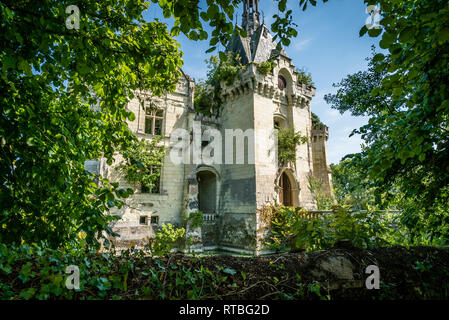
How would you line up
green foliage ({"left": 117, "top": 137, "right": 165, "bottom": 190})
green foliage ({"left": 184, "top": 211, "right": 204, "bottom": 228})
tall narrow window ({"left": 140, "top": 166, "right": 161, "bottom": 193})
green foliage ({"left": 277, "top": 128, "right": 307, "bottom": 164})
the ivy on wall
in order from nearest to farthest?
green foliage ({"left": 117, "top": 137, "right": 165, "bottom": 190}), tall narrow window ({"left": 140, "top": 166, "right": 161, "bottom": 193}), green foliage ({"left": 184, "top": 211, "right": 204, "bottom": 228}), the ivy on wall, green foliage ({"left": 277, "top": 128, "right": 307, "bottom": 164})

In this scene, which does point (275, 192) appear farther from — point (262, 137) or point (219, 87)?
point (219, 87)

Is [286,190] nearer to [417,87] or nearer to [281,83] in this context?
[281,83]

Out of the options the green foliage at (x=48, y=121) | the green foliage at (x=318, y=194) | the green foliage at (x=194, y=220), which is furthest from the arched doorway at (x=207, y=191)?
the green foliage at (x=48, y=121)

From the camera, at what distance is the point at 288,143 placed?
15.9 metres

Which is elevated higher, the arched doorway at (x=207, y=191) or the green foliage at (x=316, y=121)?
the green foliage at (x=316, y=121)

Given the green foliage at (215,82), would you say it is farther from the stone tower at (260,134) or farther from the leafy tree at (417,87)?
the leafy tree at (417,87)

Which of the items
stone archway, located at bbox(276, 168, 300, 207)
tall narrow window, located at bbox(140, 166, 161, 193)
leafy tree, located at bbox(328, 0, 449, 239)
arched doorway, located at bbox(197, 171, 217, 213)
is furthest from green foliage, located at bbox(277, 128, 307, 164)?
leafy tree, located at bbox(328, 0, 449, 239)

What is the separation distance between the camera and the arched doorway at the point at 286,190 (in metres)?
16.5

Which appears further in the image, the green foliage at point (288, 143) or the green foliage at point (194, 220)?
the green foliage at point (288, 143)

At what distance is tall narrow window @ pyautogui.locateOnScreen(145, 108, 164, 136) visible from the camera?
14.9 meters

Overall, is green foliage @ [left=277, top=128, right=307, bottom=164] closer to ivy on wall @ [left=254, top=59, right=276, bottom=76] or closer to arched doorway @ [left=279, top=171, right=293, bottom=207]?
arched doorway @ [left=279, top=171, right=293, bottom=207]

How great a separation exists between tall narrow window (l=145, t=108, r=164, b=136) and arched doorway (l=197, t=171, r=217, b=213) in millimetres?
4216

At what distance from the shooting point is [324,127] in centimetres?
1959

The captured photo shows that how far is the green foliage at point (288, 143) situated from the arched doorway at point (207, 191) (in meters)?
4.80
